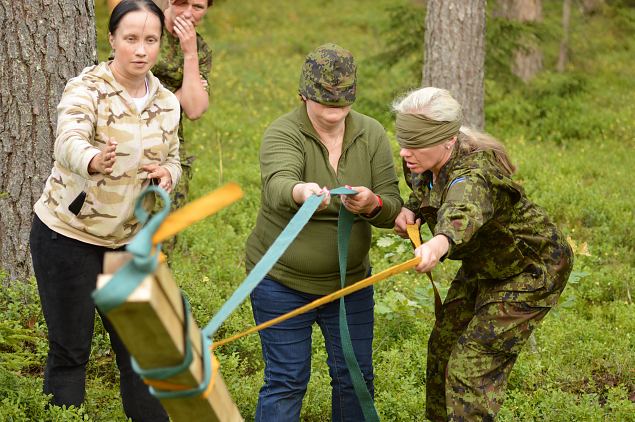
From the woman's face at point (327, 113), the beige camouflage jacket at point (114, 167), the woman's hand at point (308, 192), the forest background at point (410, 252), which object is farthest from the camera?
the forest background at point (410, 252)

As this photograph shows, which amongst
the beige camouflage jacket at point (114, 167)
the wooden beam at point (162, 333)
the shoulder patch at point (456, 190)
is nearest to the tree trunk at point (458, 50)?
the shoulder patch at point (456, 190)

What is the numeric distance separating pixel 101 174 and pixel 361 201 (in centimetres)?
109

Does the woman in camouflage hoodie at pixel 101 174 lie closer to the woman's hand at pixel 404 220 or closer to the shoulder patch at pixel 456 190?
the woman's hand at pixel 404 220

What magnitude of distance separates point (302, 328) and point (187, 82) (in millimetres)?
1854

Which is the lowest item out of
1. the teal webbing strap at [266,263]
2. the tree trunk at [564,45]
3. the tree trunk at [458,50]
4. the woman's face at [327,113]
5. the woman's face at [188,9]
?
the tree trunk at [564,45]

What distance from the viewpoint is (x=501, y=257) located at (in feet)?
13.0

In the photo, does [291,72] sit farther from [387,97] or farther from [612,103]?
[612,103]

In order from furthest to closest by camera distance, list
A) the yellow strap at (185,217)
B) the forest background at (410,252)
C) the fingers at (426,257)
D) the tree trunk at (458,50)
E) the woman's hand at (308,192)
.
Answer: the tree trunk at (458,50) → the forest background at (410,252) → the woman's hand at (308,192) → the fingers at (426,257) → the yellow strap at (185,217)

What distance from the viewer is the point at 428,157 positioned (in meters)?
3.84

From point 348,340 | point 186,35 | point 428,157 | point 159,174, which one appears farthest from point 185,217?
point 186,35

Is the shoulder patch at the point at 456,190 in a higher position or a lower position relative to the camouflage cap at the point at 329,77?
lower

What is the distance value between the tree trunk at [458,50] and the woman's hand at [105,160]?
7.52 meters

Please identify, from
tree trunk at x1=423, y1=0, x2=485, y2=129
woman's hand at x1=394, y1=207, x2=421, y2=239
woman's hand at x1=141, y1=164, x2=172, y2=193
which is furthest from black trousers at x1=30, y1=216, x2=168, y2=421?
tree trunk at x1=423, y1=0, x2=485, y2=129

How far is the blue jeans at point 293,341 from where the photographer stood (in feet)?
13.6
